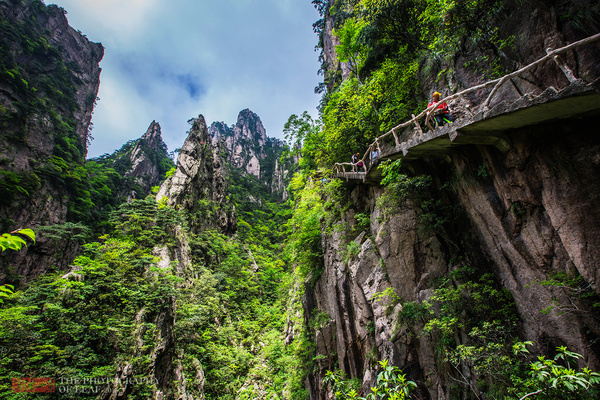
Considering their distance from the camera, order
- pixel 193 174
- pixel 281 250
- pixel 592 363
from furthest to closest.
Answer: pixel 281 250
pixel 193 174
pixel 592 363

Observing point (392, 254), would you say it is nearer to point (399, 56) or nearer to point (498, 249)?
point (498, 249)

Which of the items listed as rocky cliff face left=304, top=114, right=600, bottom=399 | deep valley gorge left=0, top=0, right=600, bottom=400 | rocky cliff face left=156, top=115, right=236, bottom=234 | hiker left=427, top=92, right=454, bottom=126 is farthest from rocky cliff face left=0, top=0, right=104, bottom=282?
hiker left=427, top=92, right=454, bottom=126

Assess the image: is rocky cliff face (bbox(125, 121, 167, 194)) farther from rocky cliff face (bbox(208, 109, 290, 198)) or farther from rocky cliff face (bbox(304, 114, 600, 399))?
rocky cliff face (bbox(304, 114, 600, 399))

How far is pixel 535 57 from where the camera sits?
5008 millimetres

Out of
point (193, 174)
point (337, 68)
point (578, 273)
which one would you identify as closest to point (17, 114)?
point (193, 174)

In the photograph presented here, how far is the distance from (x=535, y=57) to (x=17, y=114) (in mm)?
33402

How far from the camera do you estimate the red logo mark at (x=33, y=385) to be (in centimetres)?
679

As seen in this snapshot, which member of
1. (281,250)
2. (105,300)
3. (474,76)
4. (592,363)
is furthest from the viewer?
(281,250)

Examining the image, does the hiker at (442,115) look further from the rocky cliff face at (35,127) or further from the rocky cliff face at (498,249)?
the rocky cliff face at (35,127)

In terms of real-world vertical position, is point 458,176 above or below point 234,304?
above

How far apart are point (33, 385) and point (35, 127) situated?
2543 cm

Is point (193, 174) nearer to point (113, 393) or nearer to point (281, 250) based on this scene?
point (281, 250)

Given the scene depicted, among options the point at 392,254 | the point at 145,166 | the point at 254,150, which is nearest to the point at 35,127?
the point at 145,166

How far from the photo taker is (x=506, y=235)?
5.47 m
